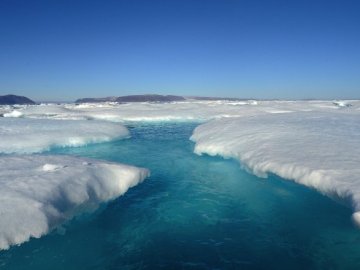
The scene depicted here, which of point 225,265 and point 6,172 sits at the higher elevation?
point 6,172

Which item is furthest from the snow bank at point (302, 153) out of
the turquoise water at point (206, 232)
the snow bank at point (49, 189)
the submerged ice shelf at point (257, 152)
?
the snow bank at point (49, 189)

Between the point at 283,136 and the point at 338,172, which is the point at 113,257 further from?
the point at 283,136

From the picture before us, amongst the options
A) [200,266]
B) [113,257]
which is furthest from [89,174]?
[200,266]

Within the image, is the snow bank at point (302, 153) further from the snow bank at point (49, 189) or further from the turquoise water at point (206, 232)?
the snow bank at point (49, 189)

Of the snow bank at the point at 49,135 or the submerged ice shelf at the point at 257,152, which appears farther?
the snow bank at the point at 49,135

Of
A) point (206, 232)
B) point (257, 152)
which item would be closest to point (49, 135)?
point (257, 152)

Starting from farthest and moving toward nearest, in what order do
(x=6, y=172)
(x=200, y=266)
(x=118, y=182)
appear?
1. (x=118, y=182)
2. (x=6, y=172)
3. (x=200, y=266)

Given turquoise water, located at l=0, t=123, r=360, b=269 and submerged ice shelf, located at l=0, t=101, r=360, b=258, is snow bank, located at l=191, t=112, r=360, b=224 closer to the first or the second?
submerged ice shelf, located at l=0, t=101, r=360, b=258
